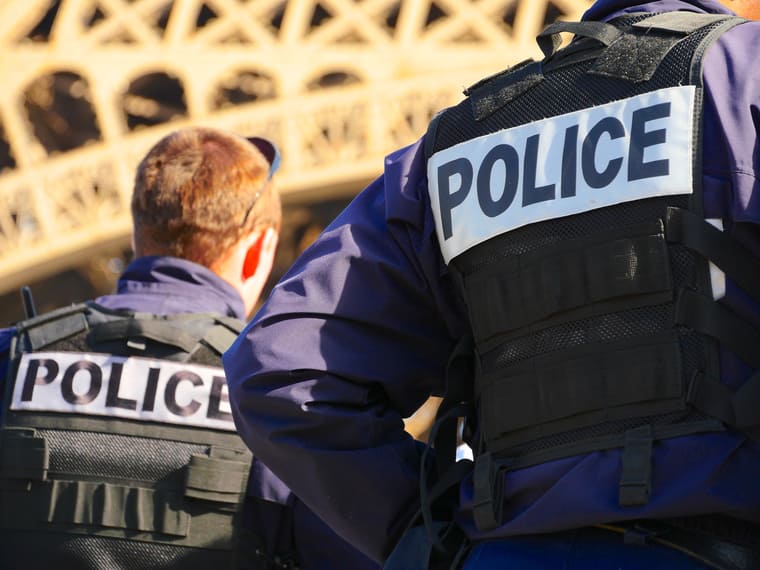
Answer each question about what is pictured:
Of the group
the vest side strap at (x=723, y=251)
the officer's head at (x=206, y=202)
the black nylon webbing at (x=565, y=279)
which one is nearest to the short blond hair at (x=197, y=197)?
the officer's head at (x=206, y=202)

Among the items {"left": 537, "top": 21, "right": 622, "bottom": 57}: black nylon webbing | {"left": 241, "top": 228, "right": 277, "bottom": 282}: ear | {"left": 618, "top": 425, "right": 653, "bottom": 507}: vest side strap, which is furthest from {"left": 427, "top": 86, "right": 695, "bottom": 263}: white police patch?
{"left": 241, "top": 228, "right": 277, "bottom": 282}: ear

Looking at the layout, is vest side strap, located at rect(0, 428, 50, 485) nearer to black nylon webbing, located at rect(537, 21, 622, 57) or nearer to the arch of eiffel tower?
black nylon webbing, located at rect(537, 21, 622, 57)

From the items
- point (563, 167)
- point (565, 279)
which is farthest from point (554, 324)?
point (563, 167)

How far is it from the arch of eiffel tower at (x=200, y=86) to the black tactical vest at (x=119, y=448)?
9569 mm

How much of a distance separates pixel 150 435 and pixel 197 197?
592 millimetres

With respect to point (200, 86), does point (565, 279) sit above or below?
below

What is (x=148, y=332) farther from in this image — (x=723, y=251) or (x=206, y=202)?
(x=723, y=251)

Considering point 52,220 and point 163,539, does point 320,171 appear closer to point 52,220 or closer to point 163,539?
point 52,220

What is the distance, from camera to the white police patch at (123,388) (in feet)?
10.2

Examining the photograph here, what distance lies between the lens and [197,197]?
330 cm

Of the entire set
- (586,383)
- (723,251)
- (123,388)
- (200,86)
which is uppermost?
(200,86)

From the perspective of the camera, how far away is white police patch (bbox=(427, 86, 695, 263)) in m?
2.10

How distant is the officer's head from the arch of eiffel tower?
9405mm

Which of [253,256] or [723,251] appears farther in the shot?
[253,256]
